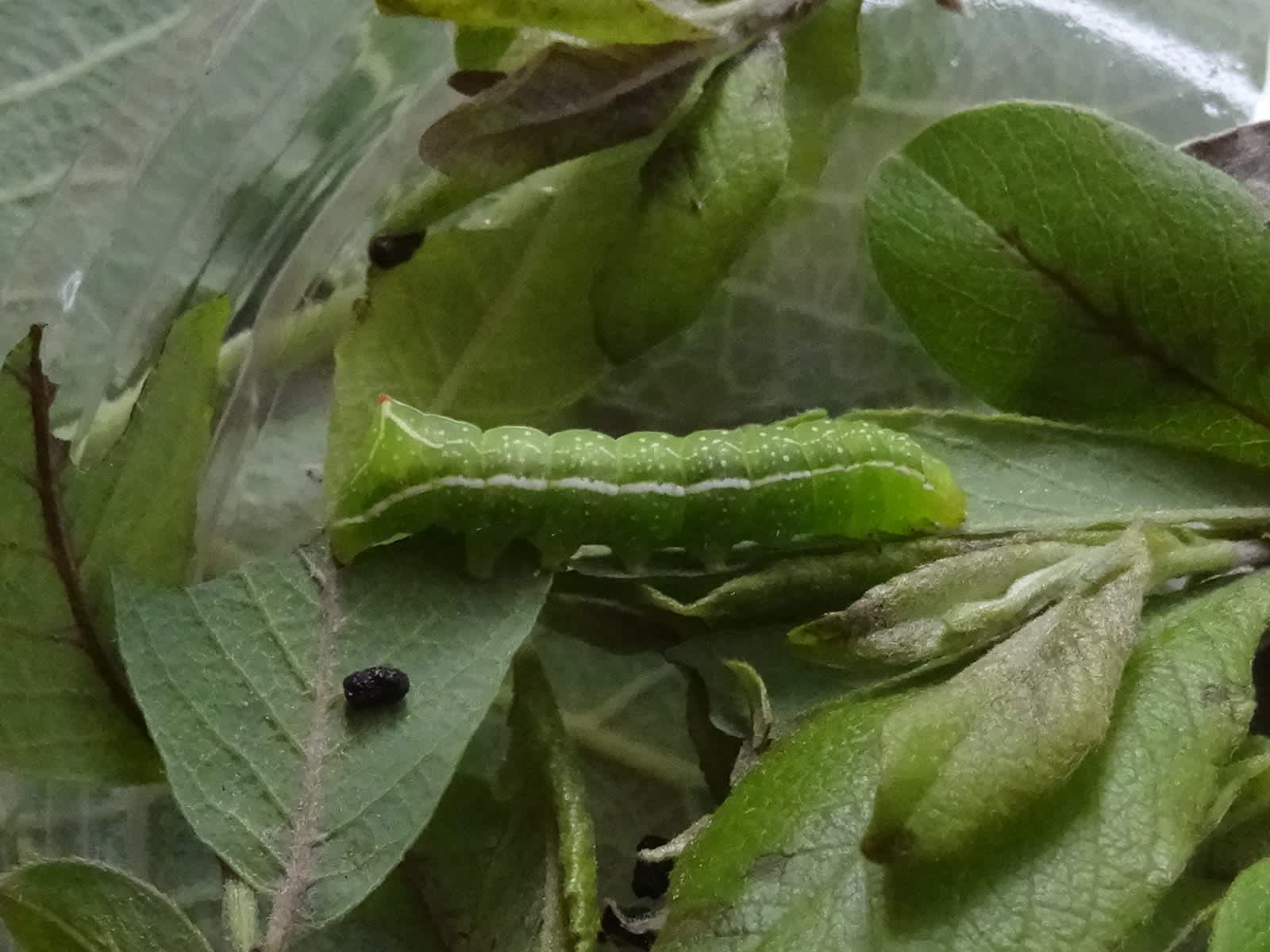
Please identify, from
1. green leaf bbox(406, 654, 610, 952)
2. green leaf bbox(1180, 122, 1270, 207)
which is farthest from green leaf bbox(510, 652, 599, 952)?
green leaf bbox(1180, 122, 1270, 207)

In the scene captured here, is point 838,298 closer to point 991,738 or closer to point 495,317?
point 495,317

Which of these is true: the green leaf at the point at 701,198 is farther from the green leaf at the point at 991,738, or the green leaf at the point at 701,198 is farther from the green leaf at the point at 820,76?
the green leaf at the point at 991,738

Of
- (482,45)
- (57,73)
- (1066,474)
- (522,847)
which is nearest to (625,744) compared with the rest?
(522,847)

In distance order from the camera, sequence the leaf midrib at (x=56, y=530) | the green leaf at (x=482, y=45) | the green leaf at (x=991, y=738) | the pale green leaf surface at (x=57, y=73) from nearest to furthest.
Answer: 1. the green leaf at (x=991, y=738)
2. the leaf midrib at (x=56, y=530)
3. the green leaf at (x=482, y=45)
4. the pale green leaf surface at (x=57, y=73)

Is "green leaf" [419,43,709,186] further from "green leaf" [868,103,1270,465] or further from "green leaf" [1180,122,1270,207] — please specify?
"green leaf" [1180,122,1270,207]

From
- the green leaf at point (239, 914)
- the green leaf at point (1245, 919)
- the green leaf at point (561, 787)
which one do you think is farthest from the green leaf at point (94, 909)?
the green leaf at point (1245, 919)

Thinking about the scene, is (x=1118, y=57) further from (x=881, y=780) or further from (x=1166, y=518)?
(x=881, y=780)
